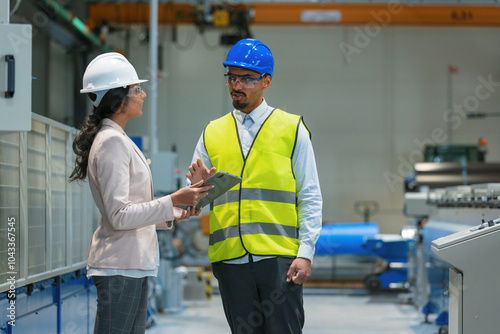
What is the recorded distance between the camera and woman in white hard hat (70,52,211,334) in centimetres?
215

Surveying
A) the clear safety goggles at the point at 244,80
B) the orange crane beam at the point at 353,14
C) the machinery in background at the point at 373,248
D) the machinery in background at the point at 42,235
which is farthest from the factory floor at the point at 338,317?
the orange crane beam at the point at 353,14

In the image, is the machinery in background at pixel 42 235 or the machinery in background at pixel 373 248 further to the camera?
the machinery in background at pixel 373 248

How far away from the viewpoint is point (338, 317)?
7258mm

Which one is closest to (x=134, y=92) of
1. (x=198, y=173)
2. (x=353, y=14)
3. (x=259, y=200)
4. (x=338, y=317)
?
(x=198, y=173)

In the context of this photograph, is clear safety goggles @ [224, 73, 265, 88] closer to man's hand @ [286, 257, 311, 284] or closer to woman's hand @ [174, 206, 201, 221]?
woman's hand @ [174, 206, 201, 221]

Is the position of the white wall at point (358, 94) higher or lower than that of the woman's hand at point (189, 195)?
higher

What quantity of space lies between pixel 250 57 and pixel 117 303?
1085 millimetres

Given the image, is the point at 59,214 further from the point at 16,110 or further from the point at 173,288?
the point at 173,288

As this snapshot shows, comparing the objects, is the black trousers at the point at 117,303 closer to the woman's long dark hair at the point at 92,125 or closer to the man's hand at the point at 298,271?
the woman's long dark hair at the point at 92,125

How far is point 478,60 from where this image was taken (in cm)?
1291

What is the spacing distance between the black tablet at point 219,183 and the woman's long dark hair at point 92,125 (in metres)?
0.41

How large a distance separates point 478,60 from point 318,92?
320cm

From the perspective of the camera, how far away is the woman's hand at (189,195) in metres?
2.26

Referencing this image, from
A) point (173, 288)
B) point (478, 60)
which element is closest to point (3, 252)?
point (173, 288)
